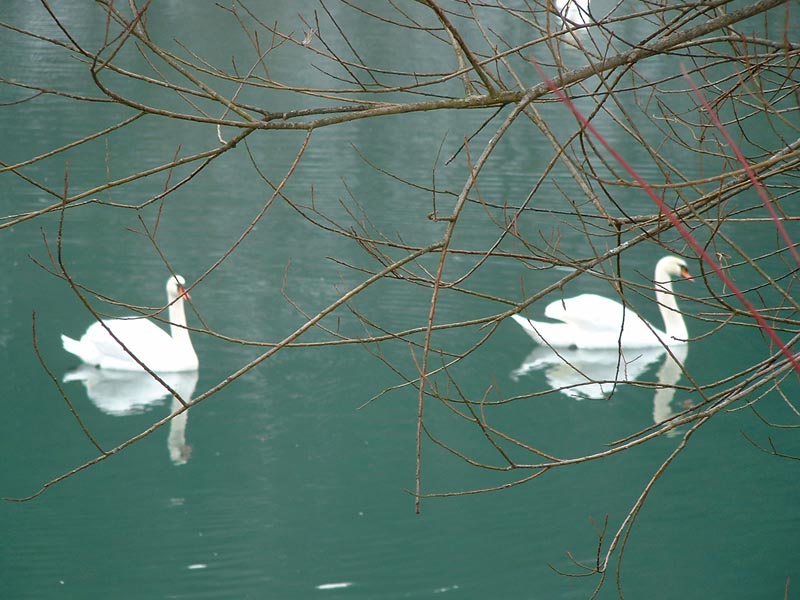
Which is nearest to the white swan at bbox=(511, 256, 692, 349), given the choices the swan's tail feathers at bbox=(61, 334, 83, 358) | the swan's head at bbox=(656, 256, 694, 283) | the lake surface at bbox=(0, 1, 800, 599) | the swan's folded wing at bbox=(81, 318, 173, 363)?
the swan's head at bbox=(656, 256, 694, 283)

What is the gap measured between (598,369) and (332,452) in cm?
220

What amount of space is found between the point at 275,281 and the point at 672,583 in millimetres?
3673

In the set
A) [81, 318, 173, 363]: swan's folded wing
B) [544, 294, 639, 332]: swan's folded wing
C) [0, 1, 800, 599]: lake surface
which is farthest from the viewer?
[544, 294, 639, 332]: swan's folded wing

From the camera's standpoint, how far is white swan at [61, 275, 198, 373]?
19.0 feet

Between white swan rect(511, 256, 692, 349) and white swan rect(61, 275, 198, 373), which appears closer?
white swan rect(61, 275, 198, 373)

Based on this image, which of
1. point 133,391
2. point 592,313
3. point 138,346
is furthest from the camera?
point 592,313

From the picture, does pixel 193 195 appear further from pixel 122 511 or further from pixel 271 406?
pixel 122 511

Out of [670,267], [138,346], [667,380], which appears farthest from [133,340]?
[670,267]

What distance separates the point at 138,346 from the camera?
612 centimetres

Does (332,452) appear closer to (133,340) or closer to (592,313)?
(133,340)

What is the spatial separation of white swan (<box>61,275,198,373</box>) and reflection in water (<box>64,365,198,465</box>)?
0.20 ft

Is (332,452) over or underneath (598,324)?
underneath

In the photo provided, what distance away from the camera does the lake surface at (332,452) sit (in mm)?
4082

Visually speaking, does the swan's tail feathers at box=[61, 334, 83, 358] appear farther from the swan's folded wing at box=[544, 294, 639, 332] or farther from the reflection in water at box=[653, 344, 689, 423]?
the reflection in water at box=[653, 344, 689, 423]
